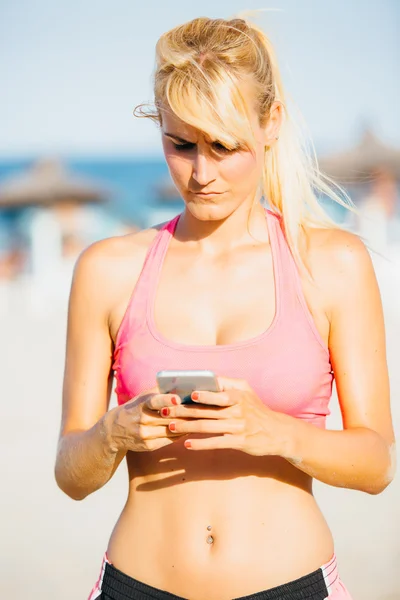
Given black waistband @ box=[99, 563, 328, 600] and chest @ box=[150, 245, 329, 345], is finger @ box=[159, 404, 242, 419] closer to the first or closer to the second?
chest @ box=[150, 245, 329, 345]

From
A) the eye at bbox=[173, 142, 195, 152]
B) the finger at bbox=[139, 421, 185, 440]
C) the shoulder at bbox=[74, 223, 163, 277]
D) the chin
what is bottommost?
the finger at bbox=[139, 421, 185, 440]

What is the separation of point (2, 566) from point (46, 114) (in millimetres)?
36628

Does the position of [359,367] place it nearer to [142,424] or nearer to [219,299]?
[219,299]

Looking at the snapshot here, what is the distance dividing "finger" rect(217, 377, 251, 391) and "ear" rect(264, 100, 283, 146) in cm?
81

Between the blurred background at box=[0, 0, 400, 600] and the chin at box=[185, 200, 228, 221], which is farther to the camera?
the blurred background at box=[0, 0, 400, 600]

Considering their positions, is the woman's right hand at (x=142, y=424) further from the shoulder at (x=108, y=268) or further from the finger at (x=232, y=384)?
the shoulder at (x=108, y=268)

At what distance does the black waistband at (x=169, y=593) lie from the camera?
2428 millimetres

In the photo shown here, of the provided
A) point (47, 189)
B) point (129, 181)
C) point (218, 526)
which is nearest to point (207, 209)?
point (218, 526)

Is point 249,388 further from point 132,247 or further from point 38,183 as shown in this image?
point 38,183

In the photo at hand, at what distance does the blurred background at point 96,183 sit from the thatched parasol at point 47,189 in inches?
1.8

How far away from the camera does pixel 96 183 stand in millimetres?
25734

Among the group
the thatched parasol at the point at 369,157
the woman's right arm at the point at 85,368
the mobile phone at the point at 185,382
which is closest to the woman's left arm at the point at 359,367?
the mobile phone at the point at 185,382

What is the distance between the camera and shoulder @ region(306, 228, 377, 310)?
2570 millimetres

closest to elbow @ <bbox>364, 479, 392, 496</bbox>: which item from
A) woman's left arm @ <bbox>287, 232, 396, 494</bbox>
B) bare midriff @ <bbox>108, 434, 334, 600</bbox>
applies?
woman's left arm @ <bbox>287, 232, 396, 494</bbox>
